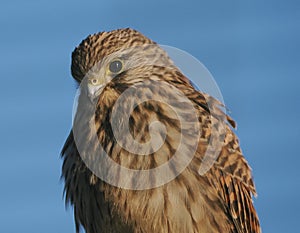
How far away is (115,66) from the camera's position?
3451 mm

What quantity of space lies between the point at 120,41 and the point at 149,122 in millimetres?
556

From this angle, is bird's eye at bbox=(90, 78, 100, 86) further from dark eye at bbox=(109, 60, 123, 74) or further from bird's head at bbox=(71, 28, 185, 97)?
dark eye at bbox=(109, 60, 123, 74)

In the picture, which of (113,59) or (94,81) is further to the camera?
(113,59)

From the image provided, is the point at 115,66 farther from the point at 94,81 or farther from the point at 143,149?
the point at 143,149

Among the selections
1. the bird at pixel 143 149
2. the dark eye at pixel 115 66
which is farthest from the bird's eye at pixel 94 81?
the dark eye at pixel 115 66

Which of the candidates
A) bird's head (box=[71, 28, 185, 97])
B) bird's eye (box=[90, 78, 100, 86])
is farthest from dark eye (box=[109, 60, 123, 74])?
bird's eye (box=[90, 78, 100, 86])

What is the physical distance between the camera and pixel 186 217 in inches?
135

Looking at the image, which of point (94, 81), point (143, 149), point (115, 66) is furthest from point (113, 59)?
point (143, 149)

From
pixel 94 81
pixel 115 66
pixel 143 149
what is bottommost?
pixel 143 149

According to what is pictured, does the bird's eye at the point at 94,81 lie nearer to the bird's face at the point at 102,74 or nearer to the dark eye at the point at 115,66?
the bird's face at the point at 102,74

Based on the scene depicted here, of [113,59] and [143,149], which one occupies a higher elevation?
[113,59]

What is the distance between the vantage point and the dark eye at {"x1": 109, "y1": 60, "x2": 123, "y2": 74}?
345 cm

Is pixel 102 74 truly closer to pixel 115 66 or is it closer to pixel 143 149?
pixel 115 66

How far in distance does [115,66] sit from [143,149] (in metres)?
0.53
